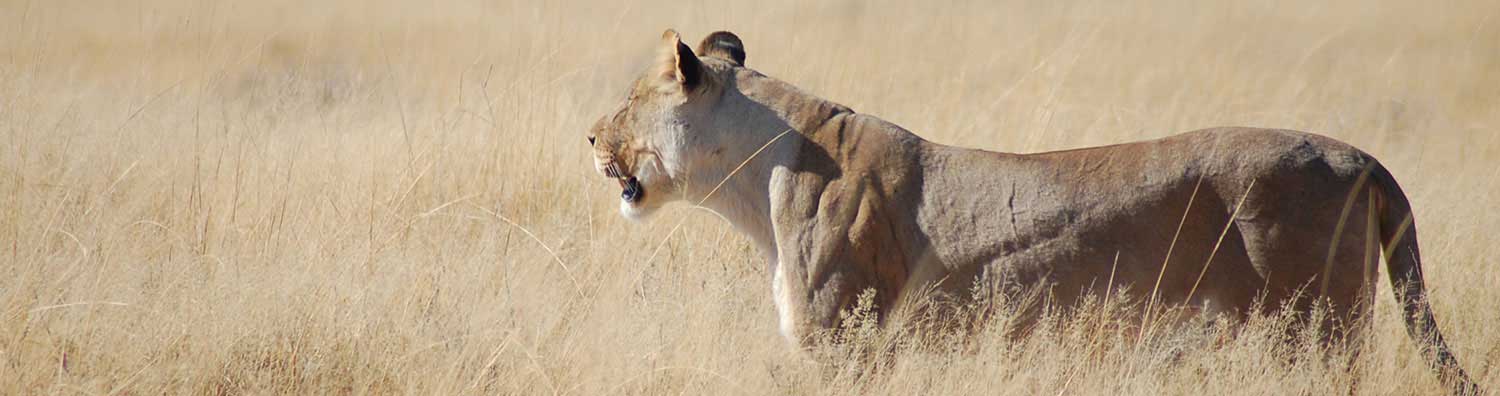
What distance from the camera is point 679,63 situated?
4.27 meters

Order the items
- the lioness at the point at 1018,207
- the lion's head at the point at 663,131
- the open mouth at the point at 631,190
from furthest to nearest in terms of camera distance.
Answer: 1. the open mouth at the point at 631,190
2. the lion's head at the point at 663,131
3. the lioness at the point at 1018,207

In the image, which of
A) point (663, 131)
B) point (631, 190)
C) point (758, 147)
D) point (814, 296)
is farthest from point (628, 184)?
point (814, 296)

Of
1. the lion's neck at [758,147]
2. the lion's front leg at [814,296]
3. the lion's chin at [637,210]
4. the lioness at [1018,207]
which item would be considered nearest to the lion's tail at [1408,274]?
the lioness at [1018,207]

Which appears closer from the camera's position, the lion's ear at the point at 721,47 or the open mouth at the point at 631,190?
the open mouth at the point at 631,190

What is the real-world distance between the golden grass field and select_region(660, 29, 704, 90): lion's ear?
30.1 inches

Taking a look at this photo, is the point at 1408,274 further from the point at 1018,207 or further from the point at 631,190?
the point at 631,190

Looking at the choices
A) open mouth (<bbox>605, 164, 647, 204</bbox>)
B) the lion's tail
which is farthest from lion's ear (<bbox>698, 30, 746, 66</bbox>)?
the lion's tail

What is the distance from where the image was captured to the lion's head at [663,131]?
439 cm

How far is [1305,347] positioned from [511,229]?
10.7ft

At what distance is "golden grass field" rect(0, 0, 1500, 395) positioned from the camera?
13.4ft

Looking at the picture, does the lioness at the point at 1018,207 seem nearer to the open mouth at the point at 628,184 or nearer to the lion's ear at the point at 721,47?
the open mouth at the point at 628,184

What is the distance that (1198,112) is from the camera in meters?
9.73

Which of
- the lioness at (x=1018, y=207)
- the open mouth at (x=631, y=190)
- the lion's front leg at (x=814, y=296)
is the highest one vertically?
the lioness at (x=1018, y=207)

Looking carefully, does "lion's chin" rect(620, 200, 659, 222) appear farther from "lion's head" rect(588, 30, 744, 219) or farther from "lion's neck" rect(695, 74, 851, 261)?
"lion's neck" rect(695, 74, 851, 261)
